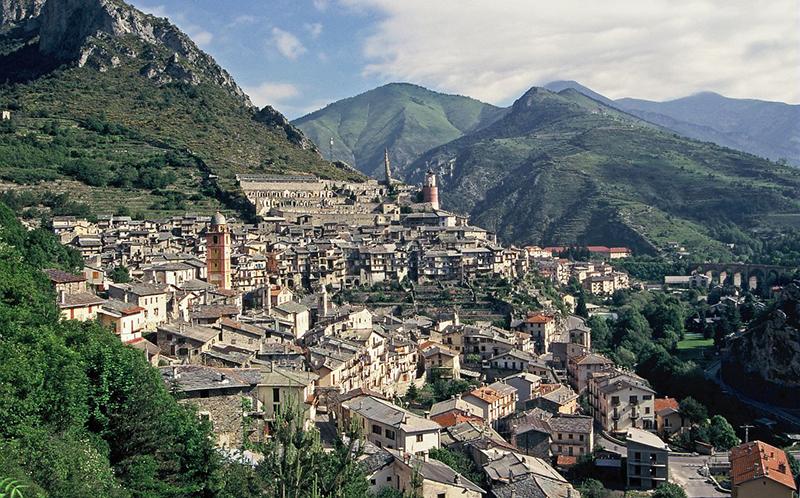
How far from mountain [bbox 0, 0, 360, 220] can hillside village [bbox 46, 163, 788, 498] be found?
7652 millimetres

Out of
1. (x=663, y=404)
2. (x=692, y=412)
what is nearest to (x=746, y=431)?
(x=692, y=412)

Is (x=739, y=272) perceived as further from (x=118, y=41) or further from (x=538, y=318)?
(x=118, y=41)

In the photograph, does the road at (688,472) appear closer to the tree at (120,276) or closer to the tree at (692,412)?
the tree at (692,412)

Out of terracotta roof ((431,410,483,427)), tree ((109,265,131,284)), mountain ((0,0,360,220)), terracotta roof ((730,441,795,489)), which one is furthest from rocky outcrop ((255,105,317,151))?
terracotta roof ((730,441,795,489))

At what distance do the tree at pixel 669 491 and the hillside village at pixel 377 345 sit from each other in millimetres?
1542

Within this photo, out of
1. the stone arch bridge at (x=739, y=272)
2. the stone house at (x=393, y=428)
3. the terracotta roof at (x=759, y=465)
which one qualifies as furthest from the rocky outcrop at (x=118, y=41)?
the terracotta roof at (x=759, y=465)

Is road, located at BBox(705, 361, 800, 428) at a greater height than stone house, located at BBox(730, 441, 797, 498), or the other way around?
stone house, located at BBox(730, 441, 797, 498)

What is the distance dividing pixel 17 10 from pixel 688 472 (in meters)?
126

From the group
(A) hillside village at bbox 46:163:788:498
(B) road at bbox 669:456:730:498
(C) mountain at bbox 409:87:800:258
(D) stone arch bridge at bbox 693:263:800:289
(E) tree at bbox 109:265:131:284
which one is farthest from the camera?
(C) mountain at bbox 409:87:800:258

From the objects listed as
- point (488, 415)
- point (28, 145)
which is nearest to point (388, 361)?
point (488, 415)

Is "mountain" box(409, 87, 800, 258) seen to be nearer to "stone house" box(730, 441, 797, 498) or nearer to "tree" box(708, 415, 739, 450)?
"tree" box(708, 415, 739, 450)

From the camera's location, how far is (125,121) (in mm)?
85438

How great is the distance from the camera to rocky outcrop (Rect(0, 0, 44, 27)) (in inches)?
4877

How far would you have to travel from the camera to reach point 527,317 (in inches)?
2024
